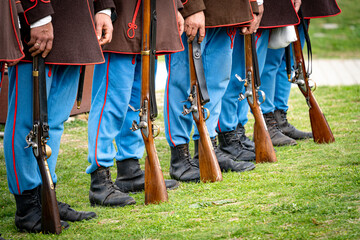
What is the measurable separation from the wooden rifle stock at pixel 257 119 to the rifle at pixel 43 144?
215cm

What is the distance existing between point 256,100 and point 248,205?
162 centimetres

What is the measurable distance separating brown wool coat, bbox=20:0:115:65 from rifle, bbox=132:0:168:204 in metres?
0.46

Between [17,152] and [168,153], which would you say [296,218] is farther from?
[168,153]

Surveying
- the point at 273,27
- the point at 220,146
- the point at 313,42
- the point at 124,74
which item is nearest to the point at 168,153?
the point at 220,146

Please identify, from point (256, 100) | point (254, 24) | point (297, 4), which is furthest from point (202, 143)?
point (297, 4)

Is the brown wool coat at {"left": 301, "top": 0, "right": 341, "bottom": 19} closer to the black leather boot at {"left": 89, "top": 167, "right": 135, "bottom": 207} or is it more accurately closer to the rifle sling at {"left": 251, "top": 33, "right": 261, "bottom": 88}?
the rifle sling at {"left": 251, "top": 33, "right": 261, "bottom": 88}

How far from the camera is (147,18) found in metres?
3.52

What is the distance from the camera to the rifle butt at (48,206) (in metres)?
2.91

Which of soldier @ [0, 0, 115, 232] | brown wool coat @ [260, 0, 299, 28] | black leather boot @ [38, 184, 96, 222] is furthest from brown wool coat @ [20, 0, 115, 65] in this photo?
brown wool coat @ [260, 0, 299, 28]

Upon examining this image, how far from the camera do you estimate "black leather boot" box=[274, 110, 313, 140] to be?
5.66m

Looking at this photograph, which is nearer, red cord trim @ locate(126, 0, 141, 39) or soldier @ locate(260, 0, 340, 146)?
red cord trim @ locate(126, 0, 141, 39)

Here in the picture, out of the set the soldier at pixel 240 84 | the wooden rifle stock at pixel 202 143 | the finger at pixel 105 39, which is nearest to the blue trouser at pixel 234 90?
the soldier at pixel 240 84

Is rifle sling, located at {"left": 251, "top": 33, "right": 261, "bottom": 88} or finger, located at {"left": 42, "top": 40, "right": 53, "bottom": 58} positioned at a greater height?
finger, located at {"left": 42, "top": 40, "right": 53, "bottom": 58}

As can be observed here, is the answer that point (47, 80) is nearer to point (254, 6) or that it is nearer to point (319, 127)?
point (254, 6)
